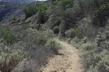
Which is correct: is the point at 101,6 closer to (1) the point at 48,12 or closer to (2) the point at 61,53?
(2) the point at 61,53

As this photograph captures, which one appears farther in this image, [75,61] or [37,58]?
[75,61]

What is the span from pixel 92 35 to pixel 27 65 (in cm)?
712

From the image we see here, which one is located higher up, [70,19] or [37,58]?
[37,58]

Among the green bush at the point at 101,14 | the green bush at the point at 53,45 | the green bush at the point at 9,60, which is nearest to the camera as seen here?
the green bush at the point at 9,60

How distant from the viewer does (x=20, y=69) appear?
1059 centimetres

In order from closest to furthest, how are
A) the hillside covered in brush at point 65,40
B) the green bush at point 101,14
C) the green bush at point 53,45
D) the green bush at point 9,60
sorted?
the hillside covered in brush at point 65,40
the green bush at point 9,60
the green bush at point 53,45
the green bush at point 101,14

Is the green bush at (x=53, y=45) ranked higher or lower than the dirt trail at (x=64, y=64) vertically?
lower

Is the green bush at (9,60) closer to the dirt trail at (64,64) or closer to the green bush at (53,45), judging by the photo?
the dirt trail at (64,64)

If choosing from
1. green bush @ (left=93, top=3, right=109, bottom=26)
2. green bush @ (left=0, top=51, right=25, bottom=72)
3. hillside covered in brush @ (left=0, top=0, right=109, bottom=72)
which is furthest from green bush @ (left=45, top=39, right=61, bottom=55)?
green bush @ (left=93, top=3, right=109, bottom=26)

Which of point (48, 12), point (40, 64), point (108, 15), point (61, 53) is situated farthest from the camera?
point (48, 12)

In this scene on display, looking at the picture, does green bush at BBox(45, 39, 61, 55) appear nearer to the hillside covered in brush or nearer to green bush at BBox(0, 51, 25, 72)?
the hillside covered in brush

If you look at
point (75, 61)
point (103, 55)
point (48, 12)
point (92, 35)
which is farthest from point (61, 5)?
point (103, 55)

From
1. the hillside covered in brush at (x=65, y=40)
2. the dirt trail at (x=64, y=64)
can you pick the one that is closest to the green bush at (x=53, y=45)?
the hillside covered in brush at (x=65, y=40)

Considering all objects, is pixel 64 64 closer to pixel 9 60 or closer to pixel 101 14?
pixel 9 60
